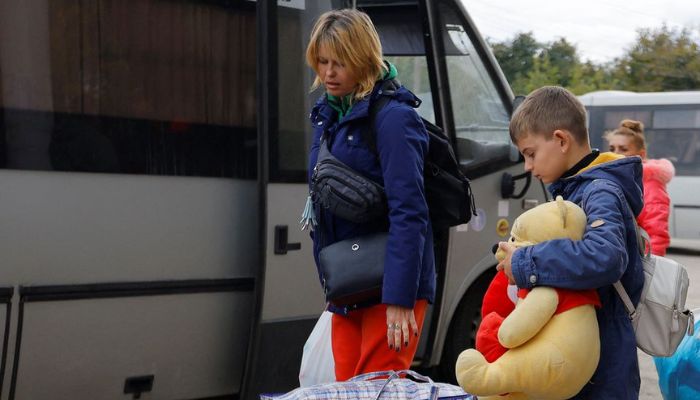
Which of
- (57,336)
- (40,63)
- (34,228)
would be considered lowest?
(57,336)

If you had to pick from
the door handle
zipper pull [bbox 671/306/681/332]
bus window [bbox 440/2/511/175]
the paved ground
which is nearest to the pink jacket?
the paved ground

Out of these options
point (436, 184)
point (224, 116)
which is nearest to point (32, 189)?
point (224, 116)

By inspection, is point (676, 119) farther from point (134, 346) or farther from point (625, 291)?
point (625, 291)

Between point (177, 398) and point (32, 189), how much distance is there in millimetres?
1163

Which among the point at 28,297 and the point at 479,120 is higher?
the point at 479,120

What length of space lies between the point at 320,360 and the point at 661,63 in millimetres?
36517

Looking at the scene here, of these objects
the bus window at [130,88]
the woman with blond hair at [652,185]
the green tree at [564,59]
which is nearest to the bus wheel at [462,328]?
the woman with blond hair at [652,185]

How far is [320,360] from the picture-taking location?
3.27m

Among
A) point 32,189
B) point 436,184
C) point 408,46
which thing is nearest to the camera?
point 436,184

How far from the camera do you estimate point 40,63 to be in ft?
12.3

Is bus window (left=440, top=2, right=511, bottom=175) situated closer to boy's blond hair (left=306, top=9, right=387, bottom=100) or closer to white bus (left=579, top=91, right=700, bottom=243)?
boy's blond hair (left=306, top=9, right=387, bottom=100)

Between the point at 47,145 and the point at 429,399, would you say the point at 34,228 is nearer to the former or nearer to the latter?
the point at 47,145

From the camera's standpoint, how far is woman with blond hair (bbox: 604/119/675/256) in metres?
6.18

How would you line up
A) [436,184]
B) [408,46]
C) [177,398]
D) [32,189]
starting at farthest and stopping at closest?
[408,46] < [177,398] < [32,189] < [436,184]
